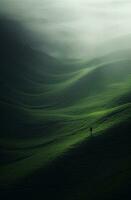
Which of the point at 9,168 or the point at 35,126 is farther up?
the point at 35,126

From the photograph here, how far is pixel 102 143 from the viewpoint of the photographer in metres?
105

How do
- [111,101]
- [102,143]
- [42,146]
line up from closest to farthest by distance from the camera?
1. [102,143]
2. [42,146]
3. [111,101]

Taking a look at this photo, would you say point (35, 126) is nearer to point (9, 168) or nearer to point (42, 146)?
point (42, 146)

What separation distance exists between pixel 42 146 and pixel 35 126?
115ft

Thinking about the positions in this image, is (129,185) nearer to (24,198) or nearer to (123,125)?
(24,198)

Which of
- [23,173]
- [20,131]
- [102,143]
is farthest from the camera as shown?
[20,131]

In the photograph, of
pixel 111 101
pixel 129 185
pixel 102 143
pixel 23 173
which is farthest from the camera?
pixel 111 101

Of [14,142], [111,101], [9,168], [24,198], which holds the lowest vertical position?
[24,198]

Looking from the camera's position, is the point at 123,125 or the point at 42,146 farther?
the point at 42,146

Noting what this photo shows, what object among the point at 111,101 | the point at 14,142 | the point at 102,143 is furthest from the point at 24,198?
the point at 111,101

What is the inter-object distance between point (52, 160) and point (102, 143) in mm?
14725

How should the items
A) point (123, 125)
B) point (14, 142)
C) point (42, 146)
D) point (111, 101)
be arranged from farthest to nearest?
1. point (111, 101)
2. point (14, 142)
3. point (42, 146)
4. point (123, 125)

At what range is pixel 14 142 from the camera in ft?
467

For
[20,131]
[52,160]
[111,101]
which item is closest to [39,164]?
[52,160]
